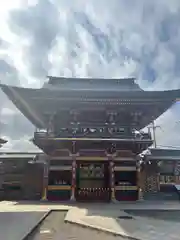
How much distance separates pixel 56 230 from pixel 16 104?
34.1 feet

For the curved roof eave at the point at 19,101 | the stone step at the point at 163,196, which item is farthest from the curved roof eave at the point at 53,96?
the stone step at the point at 163,196

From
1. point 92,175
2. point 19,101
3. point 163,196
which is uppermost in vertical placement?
point 19,101

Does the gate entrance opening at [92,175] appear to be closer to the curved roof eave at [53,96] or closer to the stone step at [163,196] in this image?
the stone step at [163,196]

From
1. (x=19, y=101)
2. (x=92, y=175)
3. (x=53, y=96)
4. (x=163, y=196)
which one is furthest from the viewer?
(x=163, y=196)

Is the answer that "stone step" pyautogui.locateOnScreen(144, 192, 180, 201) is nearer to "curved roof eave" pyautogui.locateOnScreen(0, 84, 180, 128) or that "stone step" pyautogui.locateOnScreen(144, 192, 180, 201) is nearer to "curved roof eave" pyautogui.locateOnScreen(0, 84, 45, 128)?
"curved roof eave" pyautogui.locateOnScreen(0, 84, 180, 128)

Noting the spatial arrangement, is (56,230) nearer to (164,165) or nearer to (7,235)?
(7,235)

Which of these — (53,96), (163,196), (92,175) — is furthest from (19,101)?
(163,196)

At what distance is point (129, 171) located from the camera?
14188 mm

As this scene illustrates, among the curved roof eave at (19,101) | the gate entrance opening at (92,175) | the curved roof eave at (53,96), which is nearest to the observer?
the curved roof eave at (19,101)

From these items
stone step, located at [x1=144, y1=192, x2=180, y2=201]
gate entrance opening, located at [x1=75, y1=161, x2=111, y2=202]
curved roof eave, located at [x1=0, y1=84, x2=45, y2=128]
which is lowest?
stone step, located at [x1=144, y1=192, x2=180, y2=201]

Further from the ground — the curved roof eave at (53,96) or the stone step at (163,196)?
the curved roof eave at (53,96)

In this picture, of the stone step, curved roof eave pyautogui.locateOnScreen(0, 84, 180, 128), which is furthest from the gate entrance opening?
curved roof eave pyautogui.locateOnScreen(0, 84, 180, 128)

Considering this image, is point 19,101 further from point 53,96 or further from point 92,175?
point 92,175

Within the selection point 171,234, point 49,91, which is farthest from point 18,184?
point 171,234
